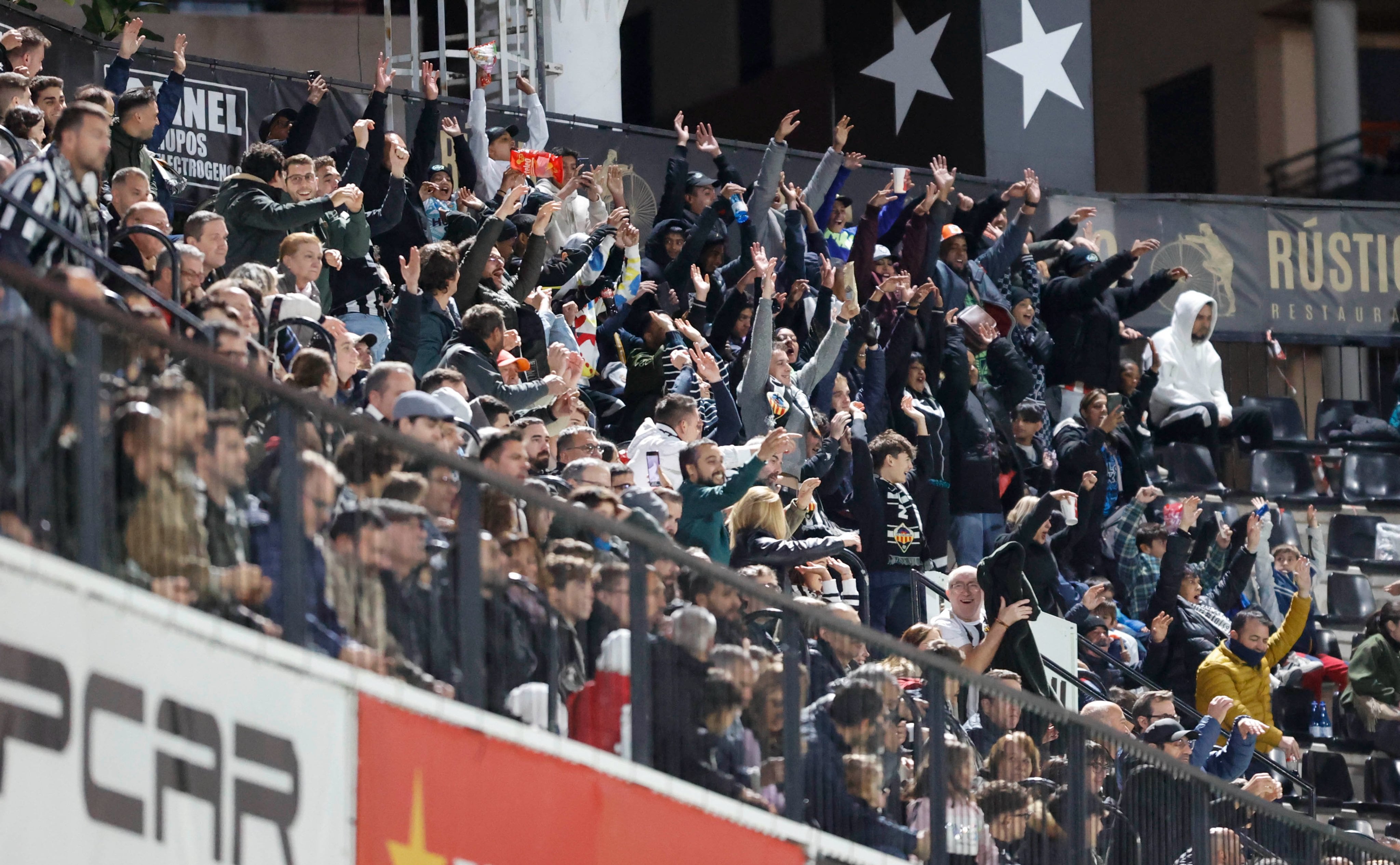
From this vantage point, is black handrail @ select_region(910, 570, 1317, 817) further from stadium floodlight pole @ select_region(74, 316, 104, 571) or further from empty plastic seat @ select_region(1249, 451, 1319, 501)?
stadium floodlight pole @ select_region(74, 316, 104, 571)

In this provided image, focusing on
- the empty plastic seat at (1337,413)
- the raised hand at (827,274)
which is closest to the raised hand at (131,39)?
the raised hand at (827,274)

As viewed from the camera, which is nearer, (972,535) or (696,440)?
(696,440)

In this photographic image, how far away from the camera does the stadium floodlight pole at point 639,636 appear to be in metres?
7.07

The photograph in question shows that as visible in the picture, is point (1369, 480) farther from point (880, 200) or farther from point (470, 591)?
point (470, 591)

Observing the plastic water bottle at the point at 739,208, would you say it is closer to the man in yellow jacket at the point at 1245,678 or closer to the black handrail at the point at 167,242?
the man in yellow jacket at the point at 1245,678

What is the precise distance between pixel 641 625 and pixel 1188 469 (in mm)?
9819

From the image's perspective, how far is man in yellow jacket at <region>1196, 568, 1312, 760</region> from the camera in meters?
12.4

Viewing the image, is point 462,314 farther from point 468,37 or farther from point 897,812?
point 468,37

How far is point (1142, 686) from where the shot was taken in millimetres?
12750

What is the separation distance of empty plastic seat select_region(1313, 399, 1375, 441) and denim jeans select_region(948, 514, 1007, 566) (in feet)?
17.5

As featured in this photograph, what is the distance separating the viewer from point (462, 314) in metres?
10.9

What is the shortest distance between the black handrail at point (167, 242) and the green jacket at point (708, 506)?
253 centimetres

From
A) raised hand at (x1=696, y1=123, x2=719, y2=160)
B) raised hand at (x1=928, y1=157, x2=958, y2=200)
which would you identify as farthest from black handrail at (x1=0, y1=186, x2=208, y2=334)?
raised hand at (x1=928, y1=157, x2=958, y2=200)

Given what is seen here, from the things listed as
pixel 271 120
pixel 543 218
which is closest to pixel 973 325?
pixel 543 218
